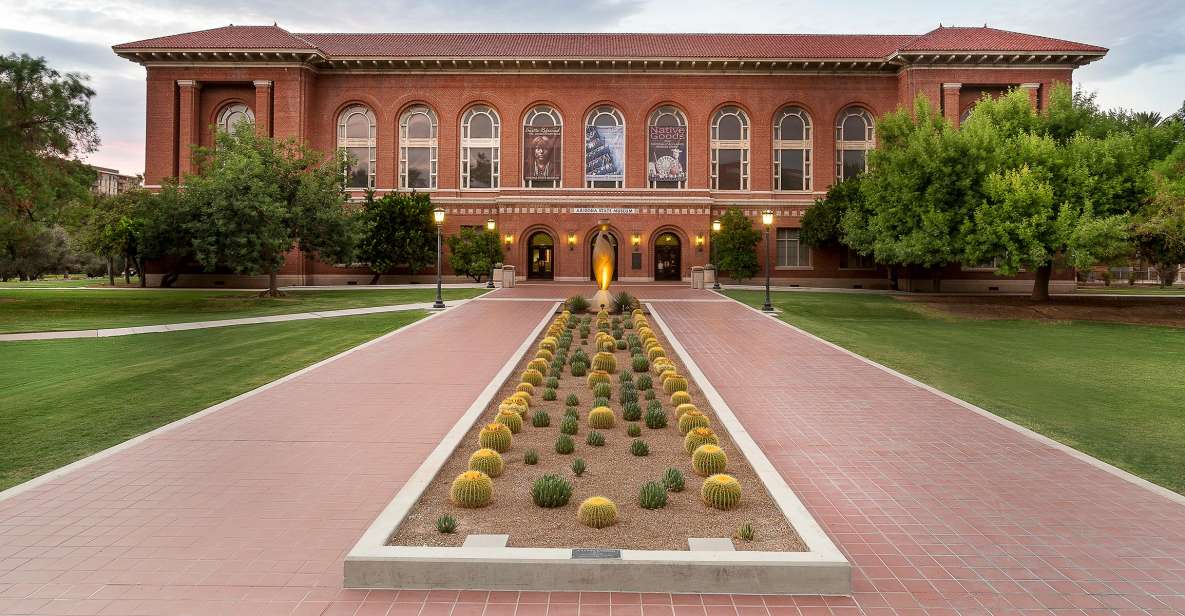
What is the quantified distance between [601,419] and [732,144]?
1487 inches

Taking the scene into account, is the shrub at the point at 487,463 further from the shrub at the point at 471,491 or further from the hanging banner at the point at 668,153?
the hanging banner at the point at 668,153

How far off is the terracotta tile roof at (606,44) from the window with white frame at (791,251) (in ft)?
35.8

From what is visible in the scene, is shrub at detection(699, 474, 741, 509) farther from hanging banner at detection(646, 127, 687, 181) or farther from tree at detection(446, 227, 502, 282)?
hanging banner at detection(646, 127, 687, 181)

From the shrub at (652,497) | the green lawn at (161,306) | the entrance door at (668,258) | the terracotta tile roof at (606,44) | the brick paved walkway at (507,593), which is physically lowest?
the brick paved walkway at (507,593)

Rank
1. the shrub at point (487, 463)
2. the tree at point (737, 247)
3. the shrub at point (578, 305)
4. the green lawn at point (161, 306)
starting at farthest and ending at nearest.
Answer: the tree at point (737, 247) < the green lawn at point (161, 306) < the shrub at point (578, 305) < the shrub at point (487, 463)

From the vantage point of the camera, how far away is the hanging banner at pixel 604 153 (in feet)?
139

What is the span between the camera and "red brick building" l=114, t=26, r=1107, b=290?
135 ft

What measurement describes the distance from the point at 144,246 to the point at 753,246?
35.0 metres

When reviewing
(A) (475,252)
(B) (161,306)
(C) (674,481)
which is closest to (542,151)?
(A) (475,252)

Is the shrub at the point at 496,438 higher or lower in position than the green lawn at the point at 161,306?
lower

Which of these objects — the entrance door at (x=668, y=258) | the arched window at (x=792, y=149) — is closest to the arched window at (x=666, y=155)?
the entrance door at (x=668, y=258)

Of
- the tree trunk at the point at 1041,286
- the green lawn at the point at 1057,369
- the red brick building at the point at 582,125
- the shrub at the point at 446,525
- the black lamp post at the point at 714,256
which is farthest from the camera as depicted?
the red brick building at the point at 582,125

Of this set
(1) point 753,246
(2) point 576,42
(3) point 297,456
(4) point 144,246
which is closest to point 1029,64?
(1) point 753,246

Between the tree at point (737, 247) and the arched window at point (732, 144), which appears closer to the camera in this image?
the tree at point (737, 247)
